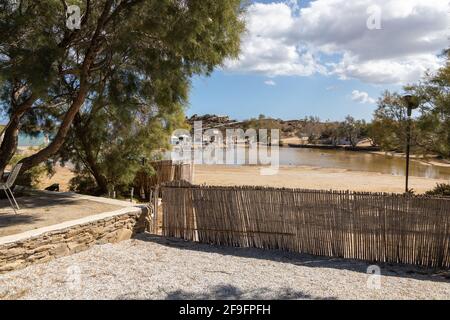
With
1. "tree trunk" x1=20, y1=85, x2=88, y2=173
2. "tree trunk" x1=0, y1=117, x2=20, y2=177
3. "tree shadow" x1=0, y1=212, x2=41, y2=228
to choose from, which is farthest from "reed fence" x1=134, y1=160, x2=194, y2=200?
"tree shadow" x1=0, y1=212, x2=41, y2=228

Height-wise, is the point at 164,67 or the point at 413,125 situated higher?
the point at 164,67

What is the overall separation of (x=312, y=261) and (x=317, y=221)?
579 millimetres

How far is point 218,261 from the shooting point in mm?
5719

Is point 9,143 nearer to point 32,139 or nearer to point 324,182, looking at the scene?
point 32,139

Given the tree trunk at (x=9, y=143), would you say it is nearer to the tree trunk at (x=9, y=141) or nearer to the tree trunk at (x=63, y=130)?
the tree trunk at (x=9, y=141)

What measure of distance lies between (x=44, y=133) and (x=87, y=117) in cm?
138

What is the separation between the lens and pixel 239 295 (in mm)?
4473

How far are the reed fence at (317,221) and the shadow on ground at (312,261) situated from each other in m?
0.12

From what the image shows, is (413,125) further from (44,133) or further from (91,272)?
(44,133)

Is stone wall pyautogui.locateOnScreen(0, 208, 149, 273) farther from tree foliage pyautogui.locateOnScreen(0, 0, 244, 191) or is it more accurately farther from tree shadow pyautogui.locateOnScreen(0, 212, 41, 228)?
tree foliage pyautogui.locateOnScreen(0, 0, 244, 191)

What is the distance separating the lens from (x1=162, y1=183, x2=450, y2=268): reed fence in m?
5.54

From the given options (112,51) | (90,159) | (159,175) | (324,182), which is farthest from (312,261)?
(324,182)
